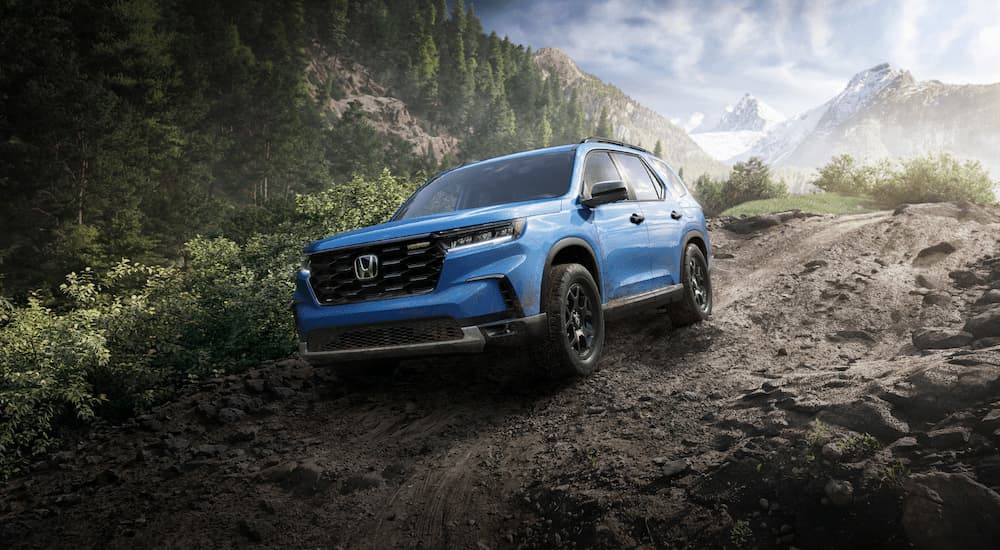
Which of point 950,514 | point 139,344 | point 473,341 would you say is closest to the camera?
point 950,514

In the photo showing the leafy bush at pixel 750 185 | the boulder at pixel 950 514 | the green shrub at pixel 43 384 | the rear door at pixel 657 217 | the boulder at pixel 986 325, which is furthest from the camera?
the leafy bush at pixel 750 185

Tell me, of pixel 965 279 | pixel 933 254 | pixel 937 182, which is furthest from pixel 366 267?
pixel 937 182

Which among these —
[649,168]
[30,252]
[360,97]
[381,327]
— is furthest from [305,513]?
[360,97]

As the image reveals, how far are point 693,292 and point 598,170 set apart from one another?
197 centimetres

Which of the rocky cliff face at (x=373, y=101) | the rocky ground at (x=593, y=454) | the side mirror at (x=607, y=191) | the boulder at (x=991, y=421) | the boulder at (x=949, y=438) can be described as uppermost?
the rocky cliff face at (x=373, y=101)

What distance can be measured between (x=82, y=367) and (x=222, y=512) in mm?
3370

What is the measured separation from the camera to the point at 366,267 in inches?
165

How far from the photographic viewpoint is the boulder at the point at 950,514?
6.96 ft

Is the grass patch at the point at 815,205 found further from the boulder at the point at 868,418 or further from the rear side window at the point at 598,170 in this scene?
the boulder at the point at 868,418

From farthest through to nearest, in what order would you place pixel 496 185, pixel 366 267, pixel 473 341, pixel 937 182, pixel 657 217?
pixel 937 182 < pixel 657 217 < pixel 496 185 < pixel 366 267 < pixel 473 341

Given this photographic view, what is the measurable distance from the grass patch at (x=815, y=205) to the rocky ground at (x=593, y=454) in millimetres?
17718

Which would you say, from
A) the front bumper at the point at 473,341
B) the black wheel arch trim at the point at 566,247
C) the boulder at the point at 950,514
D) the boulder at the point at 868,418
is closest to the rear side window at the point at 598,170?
the black wheel arch trim at the point at 566,247

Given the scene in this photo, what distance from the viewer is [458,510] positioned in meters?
3.12

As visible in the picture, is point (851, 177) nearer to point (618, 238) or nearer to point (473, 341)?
point (618, 238)
